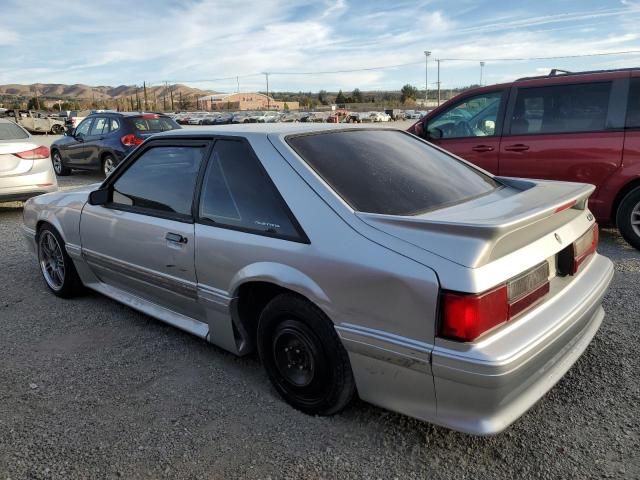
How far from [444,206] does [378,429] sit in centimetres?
115

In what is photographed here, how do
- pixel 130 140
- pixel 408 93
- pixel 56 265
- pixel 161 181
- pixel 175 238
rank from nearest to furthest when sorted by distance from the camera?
pixel 175 238 < pixel 161 181 < pixel 56 265 < pixel 130 140 < pixel 408 93

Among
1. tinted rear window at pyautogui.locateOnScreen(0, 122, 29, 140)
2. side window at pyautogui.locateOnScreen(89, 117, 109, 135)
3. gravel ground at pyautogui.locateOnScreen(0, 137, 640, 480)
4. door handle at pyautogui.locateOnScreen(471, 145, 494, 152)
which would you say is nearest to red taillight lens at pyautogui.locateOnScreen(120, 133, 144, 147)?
side window at pyautogui.locateOnScreen(89, 117, 109, 135)

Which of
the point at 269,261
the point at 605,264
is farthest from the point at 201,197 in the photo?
the point at 605,264

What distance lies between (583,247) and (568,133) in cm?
327

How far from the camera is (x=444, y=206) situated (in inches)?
107

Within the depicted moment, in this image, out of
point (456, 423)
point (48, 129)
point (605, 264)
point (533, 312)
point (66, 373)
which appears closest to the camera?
point (456, 423)

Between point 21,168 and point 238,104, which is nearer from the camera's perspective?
point 21,168

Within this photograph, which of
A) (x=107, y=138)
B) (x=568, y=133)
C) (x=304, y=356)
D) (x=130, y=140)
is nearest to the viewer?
(x=304, y=356)

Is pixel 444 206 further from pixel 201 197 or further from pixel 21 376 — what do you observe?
pixel 21 376

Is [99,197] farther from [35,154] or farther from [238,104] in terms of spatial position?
[238,104]

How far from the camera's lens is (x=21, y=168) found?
7840 millimetres

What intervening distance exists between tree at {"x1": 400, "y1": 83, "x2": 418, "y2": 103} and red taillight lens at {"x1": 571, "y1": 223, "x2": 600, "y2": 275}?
103 metres

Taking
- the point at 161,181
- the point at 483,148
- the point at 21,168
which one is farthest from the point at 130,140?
the point at 161,181

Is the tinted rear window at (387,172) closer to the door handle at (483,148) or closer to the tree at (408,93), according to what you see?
the door handle at (483,148)
